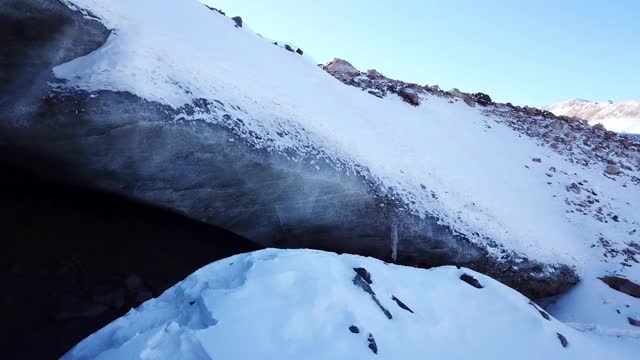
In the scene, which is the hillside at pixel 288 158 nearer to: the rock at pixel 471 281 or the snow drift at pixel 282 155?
the snow drift at pixel 282 155

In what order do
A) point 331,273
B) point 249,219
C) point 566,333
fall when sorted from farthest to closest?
1. point 249,219
2. point 566,333
3. point 331,273

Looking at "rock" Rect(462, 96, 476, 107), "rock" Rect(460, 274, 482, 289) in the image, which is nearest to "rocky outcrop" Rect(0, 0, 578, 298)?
"rock" Rect(460, 274, 482, 289)

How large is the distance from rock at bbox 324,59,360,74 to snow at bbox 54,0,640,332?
192cm

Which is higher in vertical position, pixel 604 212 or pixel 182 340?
pixel 604 212

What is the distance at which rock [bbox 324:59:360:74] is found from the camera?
12.8 m

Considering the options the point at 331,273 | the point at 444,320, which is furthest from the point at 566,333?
the point at 331,273

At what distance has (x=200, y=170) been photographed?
605 cm

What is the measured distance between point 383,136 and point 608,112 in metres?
31.0

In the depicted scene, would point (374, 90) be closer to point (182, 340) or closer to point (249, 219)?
point (249, 219)

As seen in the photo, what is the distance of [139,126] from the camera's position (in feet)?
17.9

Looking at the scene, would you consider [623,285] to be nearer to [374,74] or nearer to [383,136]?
[383,136]

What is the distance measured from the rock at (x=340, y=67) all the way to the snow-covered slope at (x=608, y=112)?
57.3 feet

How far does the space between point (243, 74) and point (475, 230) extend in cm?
471

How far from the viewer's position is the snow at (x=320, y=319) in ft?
11.2
